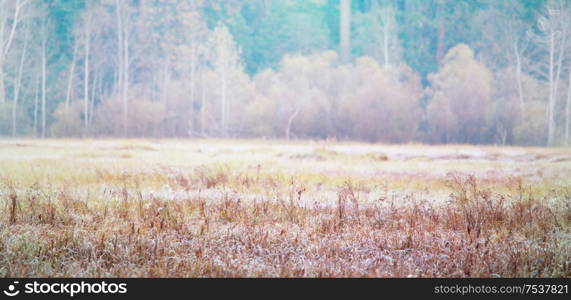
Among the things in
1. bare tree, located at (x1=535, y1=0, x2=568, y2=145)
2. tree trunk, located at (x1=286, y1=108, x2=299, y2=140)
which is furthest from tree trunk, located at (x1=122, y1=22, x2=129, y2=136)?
bare tree, located at (x1=535, y1=0, x2=568, y2=145)

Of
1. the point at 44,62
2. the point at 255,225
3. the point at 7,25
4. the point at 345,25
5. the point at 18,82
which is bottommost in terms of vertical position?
the point at 255,225

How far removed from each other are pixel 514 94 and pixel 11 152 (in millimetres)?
20350


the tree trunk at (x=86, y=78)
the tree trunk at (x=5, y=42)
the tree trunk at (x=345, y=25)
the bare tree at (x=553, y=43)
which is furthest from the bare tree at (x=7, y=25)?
the tree trunk at (x=345, y=25)

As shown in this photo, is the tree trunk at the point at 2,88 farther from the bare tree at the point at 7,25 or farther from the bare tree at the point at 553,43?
the bare tree at the point at 553,43

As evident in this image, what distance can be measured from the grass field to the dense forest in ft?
8.36

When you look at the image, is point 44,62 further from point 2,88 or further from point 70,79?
point 2,88

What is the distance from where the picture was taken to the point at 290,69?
27.2 meters

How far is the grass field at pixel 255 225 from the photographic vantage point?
3.65m

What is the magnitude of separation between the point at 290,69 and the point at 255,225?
22.7 metres

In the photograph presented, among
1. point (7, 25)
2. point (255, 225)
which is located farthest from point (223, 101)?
point (255, 225)

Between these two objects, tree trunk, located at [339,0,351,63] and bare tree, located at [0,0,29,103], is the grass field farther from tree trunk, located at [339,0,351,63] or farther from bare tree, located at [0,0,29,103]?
tree trunk, located at [339,0,351,63]

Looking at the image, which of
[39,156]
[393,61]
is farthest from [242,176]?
[393,61]

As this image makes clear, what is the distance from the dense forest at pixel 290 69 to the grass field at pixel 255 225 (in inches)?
100

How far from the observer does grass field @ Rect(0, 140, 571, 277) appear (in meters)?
3.65
